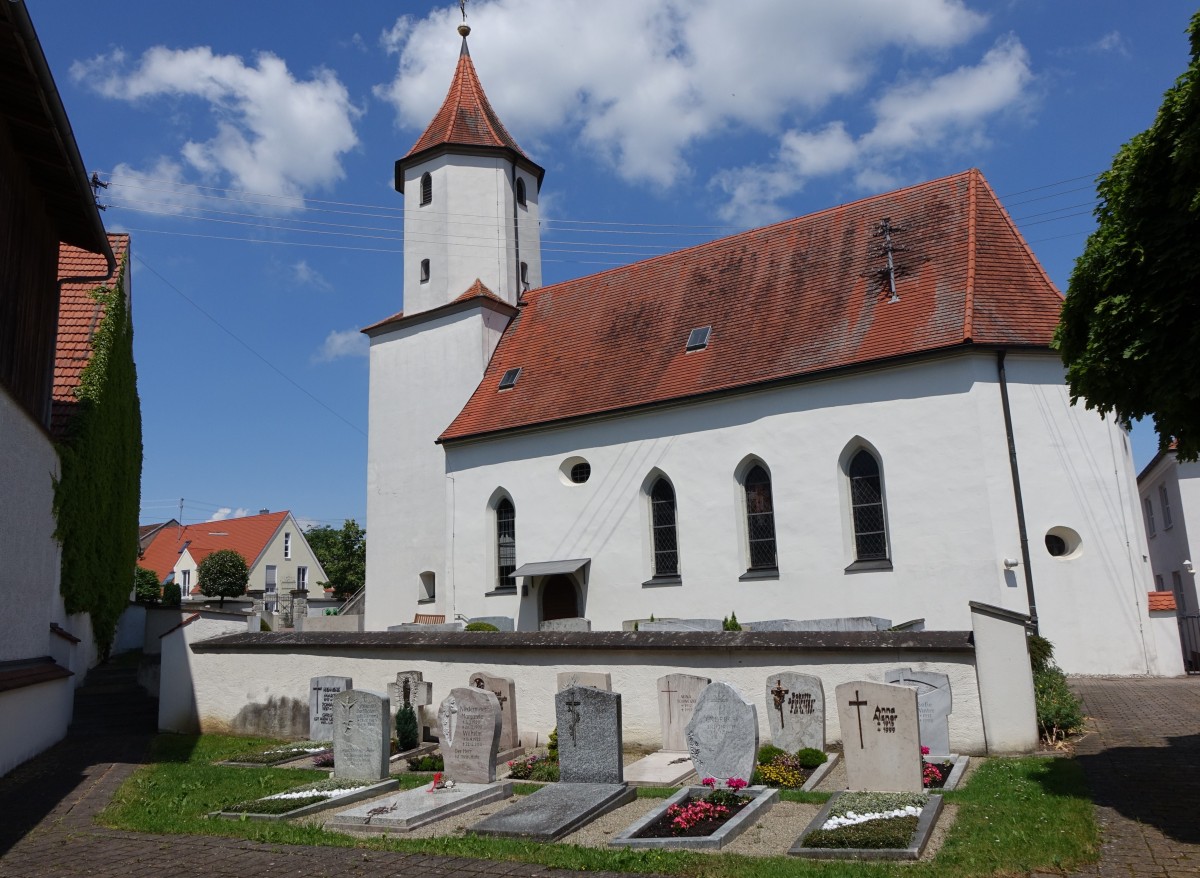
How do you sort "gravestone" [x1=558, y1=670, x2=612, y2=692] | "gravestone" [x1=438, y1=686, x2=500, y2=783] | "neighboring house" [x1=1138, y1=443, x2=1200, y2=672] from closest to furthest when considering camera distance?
"gravestone" [x1=438, y1=686, x2=500, y2=783] < "gravestone" [x1=558, y1=670, x2=612, y2=692] < "neighboring house" [x1=1138, y1=443, x2=1200, y2=672]

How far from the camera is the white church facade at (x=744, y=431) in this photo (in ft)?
56.7

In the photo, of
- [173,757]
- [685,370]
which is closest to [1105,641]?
[685,370]

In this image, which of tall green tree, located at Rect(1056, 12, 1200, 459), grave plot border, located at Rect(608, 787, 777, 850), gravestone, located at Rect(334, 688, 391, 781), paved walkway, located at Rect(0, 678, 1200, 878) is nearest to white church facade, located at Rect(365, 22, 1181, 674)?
paved walkway, located at Rect(0, 678, 1200, 878)

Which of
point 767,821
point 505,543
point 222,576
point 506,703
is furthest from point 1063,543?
point 222,576

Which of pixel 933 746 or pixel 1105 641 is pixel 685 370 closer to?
pixel 1105 641

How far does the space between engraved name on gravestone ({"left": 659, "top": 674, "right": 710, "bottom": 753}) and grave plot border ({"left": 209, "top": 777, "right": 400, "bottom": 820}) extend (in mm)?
3478

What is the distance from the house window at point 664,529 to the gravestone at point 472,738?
10.6 metres

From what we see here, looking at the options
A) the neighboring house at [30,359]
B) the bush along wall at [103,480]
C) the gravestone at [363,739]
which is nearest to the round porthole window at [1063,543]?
the gravestone at [363,739]

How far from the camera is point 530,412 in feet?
76.8

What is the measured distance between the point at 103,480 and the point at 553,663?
1141 cm

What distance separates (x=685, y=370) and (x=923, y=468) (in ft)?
19.6

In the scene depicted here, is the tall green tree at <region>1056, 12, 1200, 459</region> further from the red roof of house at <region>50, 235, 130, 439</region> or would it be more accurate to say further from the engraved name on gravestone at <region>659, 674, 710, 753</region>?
the red roof of house at <region>50, 235, 130, 439</region>

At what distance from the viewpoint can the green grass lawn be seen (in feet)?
21.9

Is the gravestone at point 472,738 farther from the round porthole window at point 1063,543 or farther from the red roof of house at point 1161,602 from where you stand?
the red roof of house at point 1161,602
